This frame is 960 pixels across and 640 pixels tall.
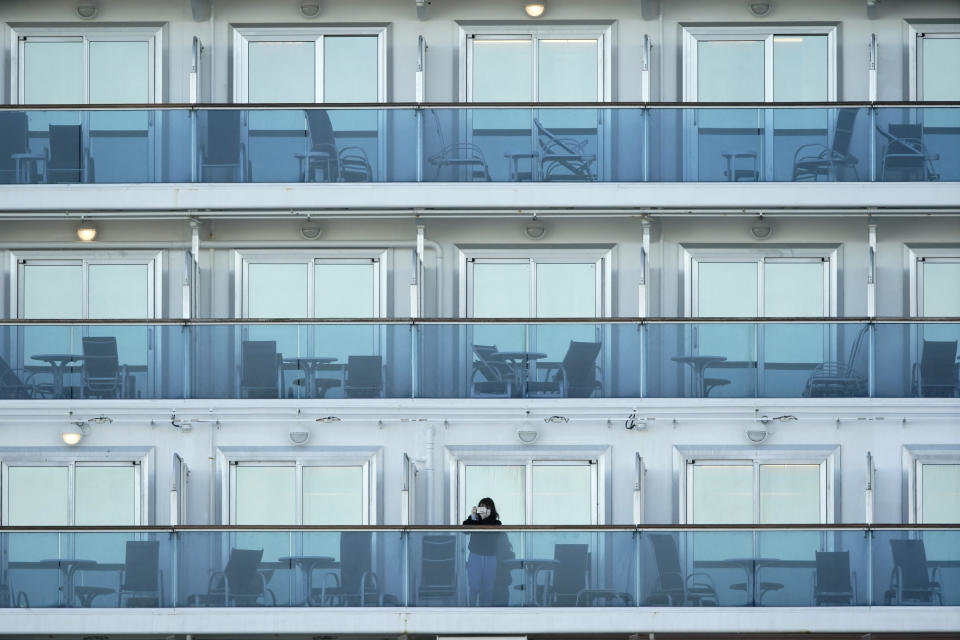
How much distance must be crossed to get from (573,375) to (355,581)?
12.7 feet

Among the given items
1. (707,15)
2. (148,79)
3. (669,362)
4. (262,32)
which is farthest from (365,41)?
(669,362)

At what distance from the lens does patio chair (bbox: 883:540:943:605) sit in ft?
67.6

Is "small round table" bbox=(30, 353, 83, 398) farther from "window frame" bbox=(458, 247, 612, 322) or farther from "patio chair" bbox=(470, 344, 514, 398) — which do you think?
"window frame" bbox=(458, 247, 612, 322)

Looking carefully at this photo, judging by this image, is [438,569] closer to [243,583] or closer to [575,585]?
[575,585]

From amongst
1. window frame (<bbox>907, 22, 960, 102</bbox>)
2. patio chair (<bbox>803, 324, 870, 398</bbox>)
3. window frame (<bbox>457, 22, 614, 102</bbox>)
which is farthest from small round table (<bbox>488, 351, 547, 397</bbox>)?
window frame (<bbox>907, 22, 960, 102</bbox>)

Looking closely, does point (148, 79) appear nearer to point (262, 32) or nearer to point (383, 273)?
point (262, 32)

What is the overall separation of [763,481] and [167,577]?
784 cm

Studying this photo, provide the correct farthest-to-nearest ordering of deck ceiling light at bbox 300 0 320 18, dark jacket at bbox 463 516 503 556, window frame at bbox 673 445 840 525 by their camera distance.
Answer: deck ceiling light at bbox 300 0 320 18 → window frame at bbox 673 445 840 525 → dark jacket at bbox 463 516 503 556

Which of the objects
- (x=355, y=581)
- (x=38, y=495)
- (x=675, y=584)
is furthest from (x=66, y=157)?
(x=675, y=584)

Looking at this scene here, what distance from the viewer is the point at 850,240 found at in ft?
75.9

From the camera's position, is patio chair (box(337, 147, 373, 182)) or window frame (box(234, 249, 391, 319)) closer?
patio chair (box(337, 147, 373, 182))

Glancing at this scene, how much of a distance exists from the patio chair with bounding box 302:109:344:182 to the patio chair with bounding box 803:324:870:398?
6647 millimetres

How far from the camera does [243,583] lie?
67.6 feet

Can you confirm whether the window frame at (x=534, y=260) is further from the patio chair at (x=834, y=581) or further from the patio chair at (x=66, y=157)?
the patio chair at (x=66, y=157)
